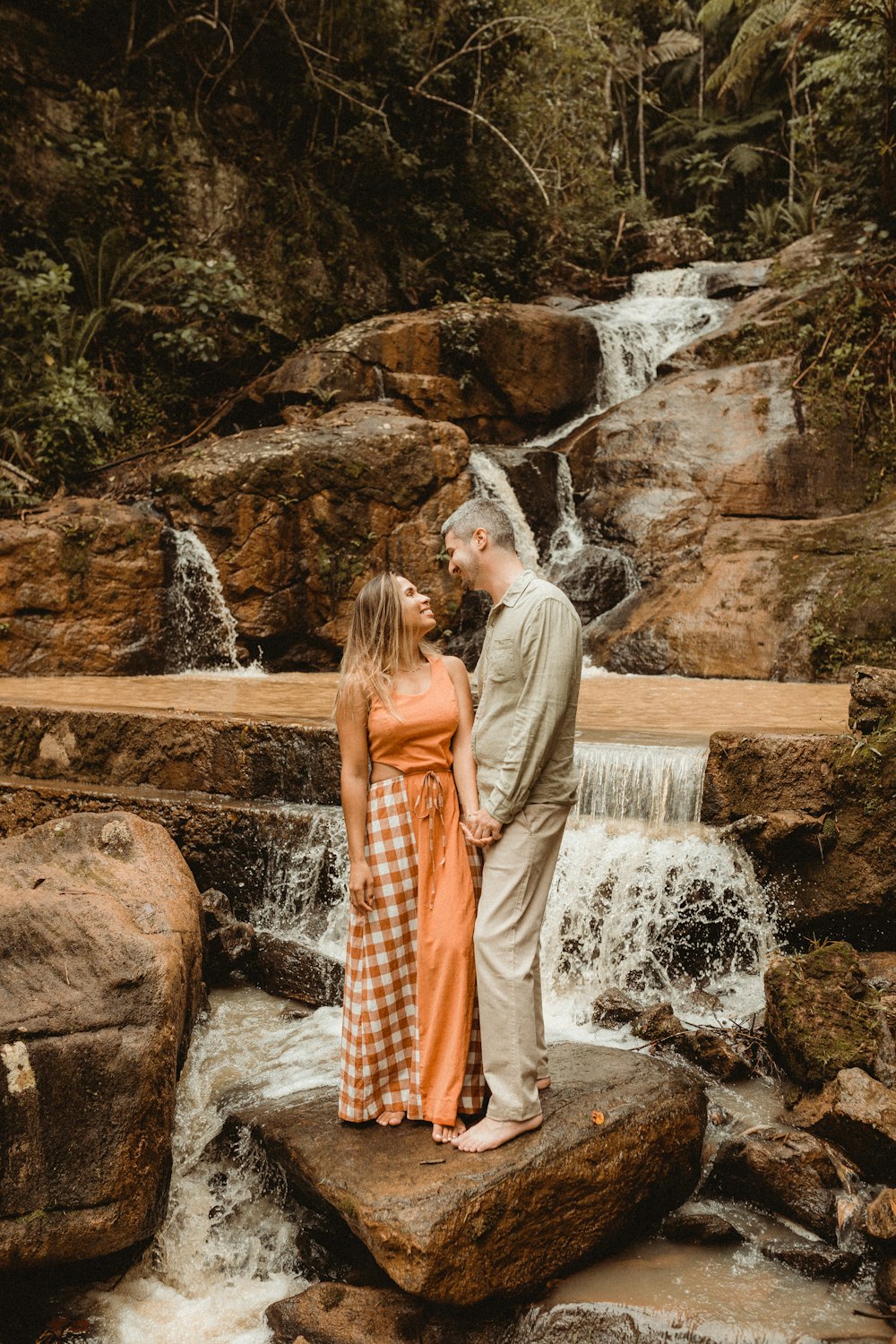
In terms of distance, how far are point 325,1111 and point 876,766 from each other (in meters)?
3.16

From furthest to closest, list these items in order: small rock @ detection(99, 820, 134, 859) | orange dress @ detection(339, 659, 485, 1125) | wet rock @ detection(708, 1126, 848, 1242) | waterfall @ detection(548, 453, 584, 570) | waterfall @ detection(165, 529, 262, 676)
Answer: waterfall @ detection(548, 453, 584, 570)
waterfall @ detection(165, 529, 262, 676)
small rock @ detection(99, 820, 134, 859)
wet rock @ detection(708, 1126, 848, 1242)
orange dress @ detection(339, 659, 485, 1125)

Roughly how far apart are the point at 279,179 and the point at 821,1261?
1544 centimetres

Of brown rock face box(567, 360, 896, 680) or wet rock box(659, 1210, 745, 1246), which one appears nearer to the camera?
wet rock box(659, 1210, 745, 1246)

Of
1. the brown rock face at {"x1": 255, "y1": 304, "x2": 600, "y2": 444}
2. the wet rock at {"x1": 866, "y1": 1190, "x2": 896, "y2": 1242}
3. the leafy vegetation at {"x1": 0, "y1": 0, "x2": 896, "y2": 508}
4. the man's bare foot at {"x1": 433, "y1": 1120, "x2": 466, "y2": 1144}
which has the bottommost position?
→ the wet rock at {"x1": 866, "y1": 1190, "x2": 896, "y2": 1242}

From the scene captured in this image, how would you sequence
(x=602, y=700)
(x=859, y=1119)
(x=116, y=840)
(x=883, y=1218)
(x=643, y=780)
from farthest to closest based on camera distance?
(x=602, y=700) → (x=643, y=780) → (x=116, y=840) → (x=859, y=1119) → (x=883, y=1218)

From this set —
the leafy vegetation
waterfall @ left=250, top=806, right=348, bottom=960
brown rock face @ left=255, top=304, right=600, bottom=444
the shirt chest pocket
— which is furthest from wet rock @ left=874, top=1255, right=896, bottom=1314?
brown rock face @ left=255, top=304, right=600, bottom=444

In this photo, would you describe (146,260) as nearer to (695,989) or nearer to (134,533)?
(134,533)

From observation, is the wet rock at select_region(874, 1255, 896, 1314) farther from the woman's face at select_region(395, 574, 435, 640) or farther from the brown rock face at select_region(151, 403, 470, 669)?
the brown rock face at select_region(151, 403, 470, 669)

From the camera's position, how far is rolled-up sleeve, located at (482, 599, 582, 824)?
294 cm

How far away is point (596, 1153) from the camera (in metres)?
3.20

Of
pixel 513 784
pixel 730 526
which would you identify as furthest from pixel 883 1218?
pixel 730 526

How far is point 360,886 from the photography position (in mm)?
3211

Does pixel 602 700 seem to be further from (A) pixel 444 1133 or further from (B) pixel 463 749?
(A) pixel 444 1133

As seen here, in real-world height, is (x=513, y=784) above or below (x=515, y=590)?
below
